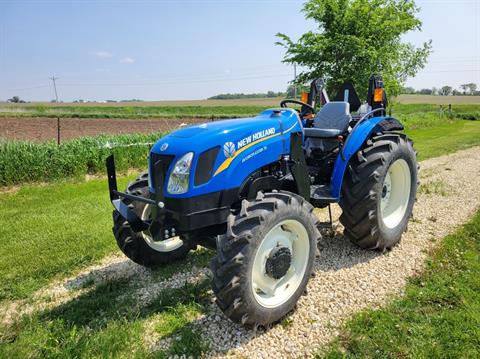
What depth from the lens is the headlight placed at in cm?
295

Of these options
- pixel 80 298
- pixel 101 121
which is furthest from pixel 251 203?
pixel 101 121

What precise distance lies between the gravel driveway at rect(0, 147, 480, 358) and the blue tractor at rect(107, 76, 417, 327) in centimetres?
18

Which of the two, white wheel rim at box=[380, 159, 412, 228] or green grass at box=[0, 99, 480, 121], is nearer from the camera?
white wheel rim at box=[380, 159, 412, 228]

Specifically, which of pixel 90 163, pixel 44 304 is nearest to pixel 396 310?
pixel 44 304

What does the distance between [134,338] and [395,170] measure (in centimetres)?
359

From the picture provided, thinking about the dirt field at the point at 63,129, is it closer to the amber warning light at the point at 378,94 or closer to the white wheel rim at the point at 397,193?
the amber warning light at the point at 378,94

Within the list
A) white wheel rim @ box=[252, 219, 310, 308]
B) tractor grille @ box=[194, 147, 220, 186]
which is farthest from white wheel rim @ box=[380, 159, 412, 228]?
tractor grille @ box=[194, 147, 220, 186]

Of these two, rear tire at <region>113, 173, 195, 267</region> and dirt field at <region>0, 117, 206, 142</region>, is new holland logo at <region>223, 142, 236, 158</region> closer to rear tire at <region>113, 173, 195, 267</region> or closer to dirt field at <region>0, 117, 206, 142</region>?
rear tire at <region>113, 173, 195, 267</region>

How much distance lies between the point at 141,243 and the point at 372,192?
95.3 inches

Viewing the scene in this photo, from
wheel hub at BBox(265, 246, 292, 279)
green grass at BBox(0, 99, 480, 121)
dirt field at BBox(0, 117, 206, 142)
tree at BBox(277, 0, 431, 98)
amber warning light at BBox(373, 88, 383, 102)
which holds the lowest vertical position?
wheel hub at BBox(265, 246, 292, 279)

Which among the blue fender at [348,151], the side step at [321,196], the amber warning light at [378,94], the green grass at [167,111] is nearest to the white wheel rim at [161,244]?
the side step at [321,196]

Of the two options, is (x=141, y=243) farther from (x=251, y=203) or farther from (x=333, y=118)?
(x=333, y=118)

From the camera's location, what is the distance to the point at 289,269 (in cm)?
333

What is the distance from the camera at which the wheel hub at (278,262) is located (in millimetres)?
3070
